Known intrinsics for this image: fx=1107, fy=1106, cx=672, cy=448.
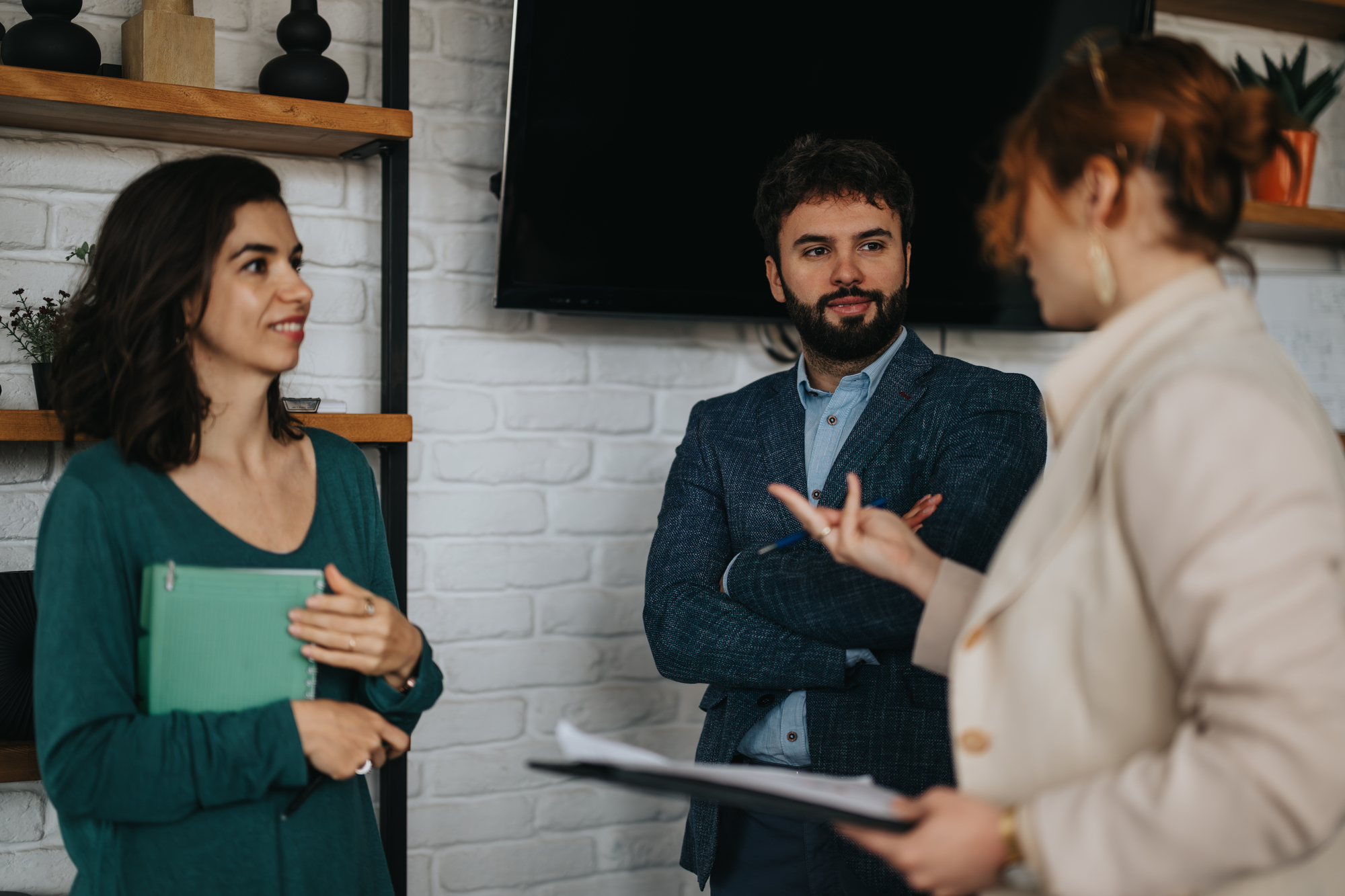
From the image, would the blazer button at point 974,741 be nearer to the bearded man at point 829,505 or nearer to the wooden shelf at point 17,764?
the bearded man at point 829,505

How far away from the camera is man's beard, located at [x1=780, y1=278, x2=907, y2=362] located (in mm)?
1675

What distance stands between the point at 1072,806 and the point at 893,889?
2.41 ft

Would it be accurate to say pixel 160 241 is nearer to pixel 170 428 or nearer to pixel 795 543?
Result: pixel 170 428

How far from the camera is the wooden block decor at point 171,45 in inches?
62.5

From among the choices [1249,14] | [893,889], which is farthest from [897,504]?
[1249,14]

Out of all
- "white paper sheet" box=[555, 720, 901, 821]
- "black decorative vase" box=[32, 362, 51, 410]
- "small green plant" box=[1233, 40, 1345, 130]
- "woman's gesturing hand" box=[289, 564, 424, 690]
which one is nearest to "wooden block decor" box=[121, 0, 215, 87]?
"black decorative vase" box=[32, 362, 51, 410]

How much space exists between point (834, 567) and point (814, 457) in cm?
25

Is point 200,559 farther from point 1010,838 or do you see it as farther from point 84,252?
point 1010,838

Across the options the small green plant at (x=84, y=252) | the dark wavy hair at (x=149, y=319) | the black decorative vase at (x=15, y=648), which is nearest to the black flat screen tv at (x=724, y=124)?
the small green plant at (x=84, y=252)

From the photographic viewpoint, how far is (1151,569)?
2.47 feet

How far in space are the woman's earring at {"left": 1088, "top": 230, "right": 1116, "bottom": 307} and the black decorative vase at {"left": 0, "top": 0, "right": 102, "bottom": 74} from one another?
1.36 metres

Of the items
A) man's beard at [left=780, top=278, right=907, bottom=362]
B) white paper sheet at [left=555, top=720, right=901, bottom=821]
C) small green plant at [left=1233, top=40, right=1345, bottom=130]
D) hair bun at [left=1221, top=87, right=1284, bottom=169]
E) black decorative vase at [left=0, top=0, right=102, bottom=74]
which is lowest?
white paper sheet at [left=555, top=720, right=901, bottom=821]

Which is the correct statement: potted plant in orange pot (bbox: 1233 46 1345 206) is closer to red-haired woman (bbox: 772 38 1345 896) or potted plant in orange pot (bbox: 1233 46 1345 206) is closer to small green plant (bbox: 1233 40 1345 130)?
small green plant (bbox: 1233 40 1345 130)

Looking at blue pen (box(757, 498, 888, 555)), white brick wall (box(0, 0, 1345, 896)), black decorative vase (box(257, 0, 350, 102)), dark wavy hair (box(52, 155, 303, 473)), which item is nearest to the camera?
dark wavy hair (box(52, 155, 303, 473))
